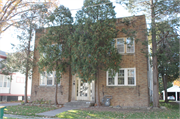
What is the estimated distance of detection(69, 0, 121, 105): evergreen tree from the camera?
13508 mm

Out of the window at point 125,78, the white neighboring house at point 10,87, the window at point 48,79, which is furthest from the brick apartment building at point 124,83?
the white neighboring house at point 10,87

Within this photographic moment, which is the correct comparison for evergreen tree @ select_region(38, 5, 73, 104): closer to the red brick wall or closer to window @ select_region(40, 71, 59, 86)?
window @ select_region(40, 71, 59, 86)

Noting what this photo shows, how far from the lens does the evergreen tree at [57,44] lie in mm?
15641

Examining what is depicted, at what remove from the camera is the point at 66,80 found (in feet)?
57.2

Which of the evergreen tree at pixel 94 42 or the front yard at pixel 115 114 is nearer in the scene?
the front yard at pixel 115 114

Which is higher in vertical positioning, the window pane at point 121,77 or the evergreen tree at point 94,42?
the evergreen tree at point 94,42

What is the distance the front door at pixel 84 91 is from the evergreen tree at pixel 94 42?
2.05 meters

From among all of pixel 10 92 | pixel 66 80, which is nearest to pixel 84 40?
pixel 66 80

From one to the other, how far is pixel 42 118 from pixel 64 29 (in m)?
8.24

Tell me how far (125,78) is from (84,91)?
13.9 feet

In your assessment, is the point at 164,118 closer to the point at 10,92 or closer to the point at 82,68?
the point at 82,68

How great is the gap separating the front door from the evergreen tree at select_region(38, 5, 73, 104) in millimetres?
2319

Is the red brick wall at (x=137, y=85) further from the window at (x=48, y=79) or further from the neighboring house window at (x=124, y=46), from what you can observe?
the window at (x=48, y=79)

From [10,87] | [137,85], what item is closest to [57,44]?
[137,85]
